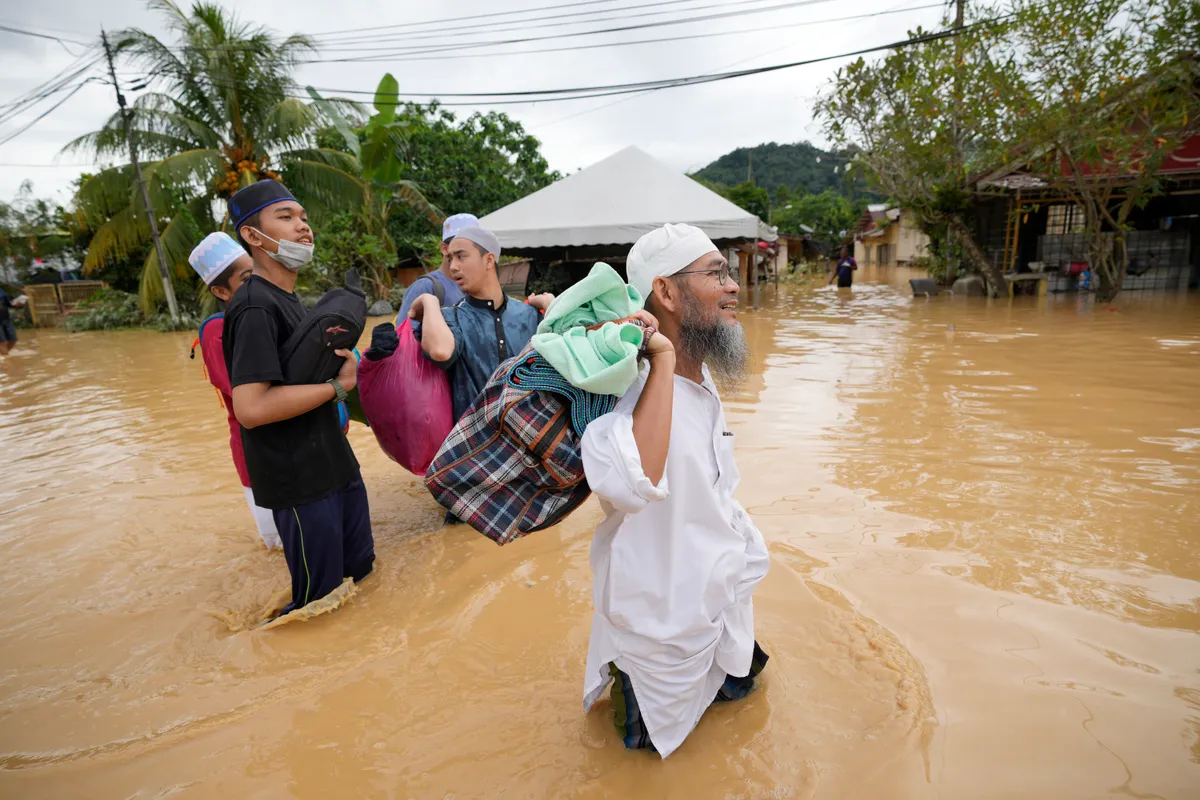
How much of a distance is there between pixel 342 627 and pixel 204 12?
A: 16422 mm

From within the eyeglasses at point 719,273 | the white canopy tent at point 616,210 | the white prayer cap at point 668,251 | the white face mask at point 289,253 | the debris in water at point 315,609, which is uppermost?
the white canopy tent at point 616,210

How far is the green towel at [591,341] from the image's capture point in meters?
1.51

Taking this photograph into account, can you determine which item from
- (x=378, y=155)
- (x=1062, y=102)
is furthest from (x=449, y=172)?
(x=1062, y=102)

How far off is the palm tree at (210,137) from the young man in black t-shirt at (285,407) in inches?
522

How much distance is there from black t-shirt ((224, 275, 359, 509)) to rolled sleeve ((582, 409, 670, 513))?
1375 mm

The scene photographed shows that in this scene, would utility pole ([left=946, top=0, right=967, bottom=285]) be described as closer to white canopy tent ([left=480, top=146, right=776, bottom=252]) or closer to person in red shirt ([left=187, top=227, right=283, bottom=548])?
white canopy tent ([left=480, top=146, right=776, bottom=252])

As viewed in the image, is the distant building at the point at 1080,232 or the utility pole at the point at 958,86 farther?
the distant building at the point at 1080,232

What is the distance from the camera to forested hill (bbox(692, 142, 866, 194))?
74.8m

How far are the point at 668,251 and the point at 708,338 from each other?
0.27m

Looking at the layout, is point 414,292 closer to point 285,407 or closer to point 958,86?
point 285,407

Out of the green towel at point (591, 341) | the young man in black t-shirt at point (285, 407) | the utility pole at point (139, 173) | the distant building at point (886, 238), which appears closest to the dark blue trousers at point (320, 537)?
the young man in black t-shirt at point (285, 407)

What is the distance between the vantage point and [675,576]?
1.74m

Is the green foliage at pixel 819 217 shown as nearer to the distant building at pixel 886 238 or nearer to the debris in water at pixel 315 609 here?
the distant building at pixel 886 238

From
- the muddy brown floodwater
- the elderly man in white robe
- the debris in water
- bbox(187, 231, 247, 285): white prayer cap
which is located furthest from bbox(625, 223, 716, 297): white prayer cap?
bbox(187, 231, 247, 285): white prayer cap
